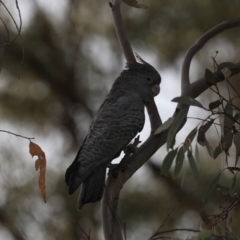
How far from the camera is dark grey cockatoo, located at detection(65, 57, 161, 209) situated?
184cm

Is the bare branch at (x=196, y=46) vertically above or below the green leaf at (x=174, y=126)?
above

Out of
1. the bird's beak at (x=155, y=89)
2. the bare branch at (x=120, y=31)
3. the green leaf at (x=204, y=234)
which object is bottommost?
the green leaf at (x=204, y=234)

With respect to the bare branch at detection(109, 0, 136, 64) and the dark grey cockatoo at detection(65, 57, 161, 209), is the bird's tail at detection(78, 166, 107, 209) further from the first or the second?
the bare branch at detection(109, 0, 136, 64)

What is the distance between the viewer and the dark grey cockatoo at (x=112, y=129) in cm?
184

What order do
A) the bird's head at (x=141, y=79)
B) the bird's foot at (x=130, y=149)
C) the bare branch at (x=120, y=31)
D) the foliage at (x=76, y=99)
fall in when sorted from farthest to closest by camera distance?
the foliage at (x=76, y=99) → the bird's head at (x=141, y=79) → the bare branch at (x=120, y=31) → the bird's foot at (x=130, y=149)

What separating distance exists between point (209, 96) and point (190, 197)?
0.58m

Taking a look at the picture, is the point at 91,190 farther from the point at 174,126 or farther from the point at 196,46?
the point at 196,46

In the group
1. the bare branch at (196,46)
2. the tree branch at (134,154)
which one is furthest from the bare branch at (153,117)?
the bare branch at (196,46)

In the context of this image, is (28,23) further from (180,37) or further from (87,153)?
(87,153)

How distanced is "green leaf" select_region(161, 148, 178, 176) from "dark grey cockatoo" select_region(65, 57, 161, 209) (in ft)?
0.59

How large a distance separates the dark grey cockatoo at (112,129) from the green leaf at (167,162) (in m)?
0.18

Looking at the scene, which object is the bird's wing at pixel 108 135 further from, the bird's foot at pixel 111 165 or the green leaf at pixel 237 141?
the green leaf at pixel 237 141

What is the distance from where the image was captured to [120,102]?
7.02ft

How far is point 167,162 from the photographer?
5.55 ft
